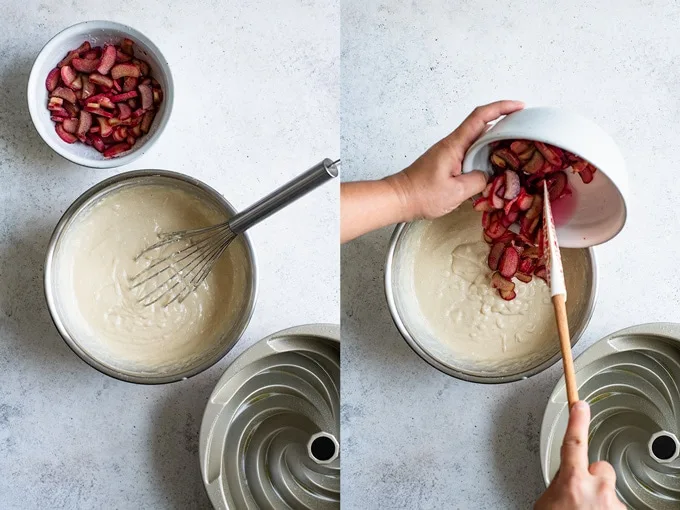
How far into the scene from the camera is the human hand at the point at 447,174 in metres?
0.44

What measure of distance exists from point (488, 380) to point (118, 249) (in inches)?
11.3

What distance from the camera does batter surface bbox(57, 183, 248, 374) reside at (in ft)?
1.81

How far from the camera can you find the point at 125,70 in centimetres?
59

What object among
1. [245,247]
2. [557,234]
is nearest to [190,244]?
[245,247]

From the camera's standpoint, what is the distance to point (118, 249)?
0.56 meters

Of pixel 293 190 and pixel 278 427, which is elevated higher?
pixel 293 190

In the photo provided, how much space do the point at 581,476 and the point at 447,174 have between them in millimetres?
184

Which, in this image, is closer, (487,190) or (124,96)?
(487,190)

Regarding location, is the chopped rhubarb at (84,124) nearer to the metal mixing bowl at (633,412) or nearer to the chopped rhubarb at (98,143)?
the chopped rhubarb at (98,143)

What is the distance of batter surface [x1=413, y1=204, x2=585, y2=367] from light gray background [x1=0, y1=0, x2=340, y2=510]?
0.06 m

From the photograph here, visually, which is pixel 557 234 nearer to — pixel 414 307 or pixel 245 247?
pixel 414 307

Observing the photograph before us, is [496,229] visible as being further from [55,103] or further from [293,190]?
[55,103]

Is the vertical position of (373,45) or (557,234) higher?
(373,45)

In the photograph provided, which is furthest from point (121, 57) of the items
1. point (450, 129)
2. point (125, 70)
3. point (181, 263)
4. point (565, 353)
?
point (565, 353)
